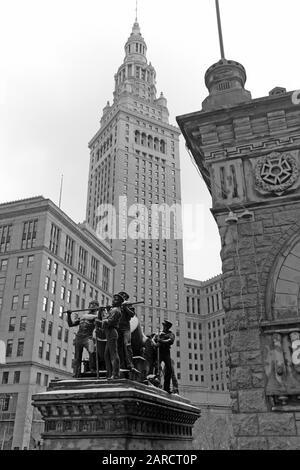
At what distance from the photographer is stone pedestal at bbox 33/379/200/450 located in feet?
30.5

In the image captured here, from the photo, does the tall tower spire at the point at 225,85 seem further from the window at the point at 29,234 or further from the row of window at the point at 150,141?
the row of window at the point at 150,141

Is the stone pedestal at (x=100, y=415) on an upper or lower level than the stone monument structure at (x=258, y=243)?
lower

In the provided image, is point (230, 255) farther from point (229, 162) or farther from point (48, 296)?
point (48, 296)

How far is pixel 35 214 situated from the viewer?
239 feet

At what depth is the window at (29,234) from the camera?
7069 cm

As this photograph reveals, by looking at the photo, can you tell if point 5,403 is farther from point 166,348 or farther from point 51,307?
point 166,348

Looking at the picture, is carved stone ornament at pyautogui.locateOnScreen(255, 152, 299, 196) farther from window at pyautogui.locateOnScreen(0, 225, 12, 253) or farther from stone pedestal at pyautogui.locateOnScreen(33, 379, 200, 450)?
window at pyautogui.locateOnScreen(0, 225, 12, 253)

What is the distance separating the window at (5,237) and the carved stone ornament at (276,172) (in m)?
66.0

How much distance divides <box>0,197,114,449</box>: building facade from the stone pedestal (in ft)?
160

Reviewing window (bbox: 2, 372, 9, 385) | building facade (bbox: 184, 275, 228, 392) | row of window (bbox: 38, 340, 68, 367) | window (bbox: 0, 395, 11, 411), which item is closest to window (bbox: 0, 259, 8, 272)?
row of window (bbox: 38, 340, 68, 367)

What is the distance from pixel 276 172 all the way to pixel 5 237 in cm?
6788

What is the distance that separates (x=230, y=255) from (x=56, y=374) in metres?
59.6

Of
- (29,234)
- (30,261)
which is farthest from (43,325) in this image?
(29,234)

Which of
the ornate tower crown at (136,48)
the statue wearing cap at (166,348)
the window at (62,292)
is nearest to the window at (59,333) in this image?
the window at (62,292)
